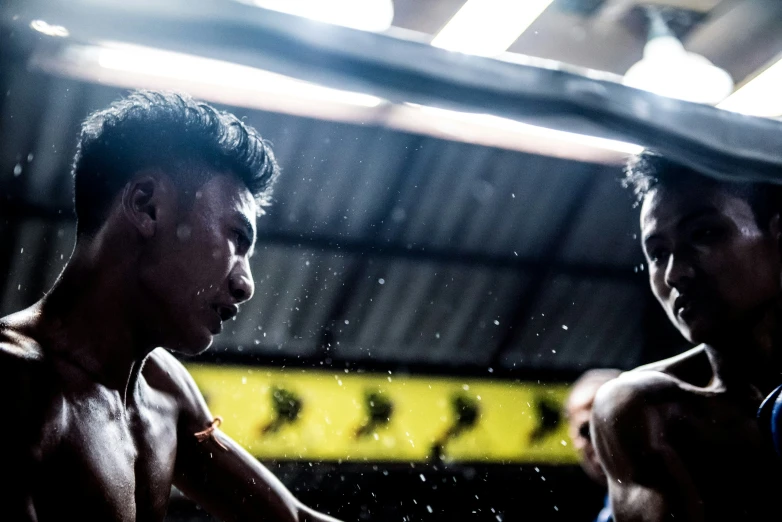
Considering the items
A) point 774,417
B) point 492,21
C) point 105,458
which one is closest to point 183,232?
point 105,458

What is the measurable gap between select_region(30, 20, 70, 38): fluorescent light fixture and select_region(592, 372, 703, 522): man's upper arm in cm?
175

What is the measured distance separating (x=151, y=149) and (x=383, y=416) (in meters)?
5.24

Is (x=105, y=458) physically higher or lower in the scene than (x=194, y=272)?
lower

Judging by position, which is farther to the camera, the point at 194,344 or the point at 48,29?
the point at 194,344

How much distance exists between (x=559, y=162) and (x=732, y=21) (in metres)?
2.32

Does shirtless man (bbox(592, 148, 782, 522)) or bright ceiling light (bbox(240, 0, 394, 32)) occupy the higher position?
bright ceiling light (bbox(240, 0, 394, 32))

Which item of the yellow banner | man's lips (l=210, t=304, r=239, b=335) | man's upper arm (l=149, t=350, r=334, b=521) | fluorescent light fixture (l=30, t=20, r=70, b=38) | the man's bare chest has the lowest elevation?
the yellow banner

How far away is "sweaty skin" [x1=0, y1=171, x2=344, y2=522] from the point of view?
4.50 ft

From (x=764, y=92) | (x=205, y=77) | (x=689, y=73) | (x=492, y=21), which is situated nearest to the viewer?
(x=689, y=73)

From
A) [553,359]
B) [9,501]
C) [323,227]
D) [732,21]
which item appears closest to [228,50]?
[9,501]

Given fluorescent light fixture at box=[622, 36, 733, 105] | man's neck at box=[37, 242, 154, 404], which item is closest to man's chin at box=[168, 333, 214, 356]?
man's neck at box=[37, 242, 154, 404]

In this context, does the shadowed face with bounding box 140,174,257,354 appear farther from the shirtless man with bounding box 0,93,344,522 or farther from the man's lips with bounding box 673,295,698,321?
the man's lips with bounding box 673,295,698,321

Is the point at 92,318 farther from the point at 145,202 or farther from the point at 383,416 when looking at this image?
the point at 383,416

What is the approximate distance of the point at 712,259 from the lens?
1809mm
